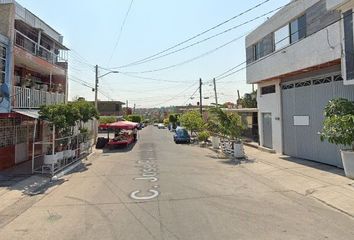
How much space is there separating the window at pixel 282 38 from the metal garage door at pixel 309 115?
2.24 metres

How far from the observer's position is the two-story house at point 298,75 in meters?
15.3

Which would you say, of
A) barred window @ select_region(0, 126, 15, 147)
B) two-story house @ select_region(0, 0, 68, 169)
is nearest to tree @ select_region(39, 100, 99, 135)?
two-story house @ select_region(0, 0, 68, 169)

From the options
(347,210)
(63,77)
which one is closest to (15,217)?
(347,210)

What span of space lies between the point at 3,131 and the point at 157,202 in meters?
11.1

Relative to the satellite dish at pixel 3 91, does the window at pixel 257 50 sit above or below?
above

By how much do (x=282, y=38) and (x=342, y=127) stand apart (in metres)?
9.16

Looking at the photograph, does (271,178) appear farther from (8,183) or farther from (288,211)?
(8,183)

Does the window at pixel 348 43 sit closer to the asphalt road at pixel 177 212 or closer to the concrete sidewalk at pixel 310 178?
the concrete sidewalk at pixel 310 178

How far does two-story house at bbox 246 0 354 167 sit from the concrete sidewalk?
103cm

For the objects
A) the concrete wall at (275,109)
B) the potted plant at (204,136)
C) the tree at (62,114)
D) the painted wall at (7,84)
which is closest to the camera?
the painted wall at (7,84)

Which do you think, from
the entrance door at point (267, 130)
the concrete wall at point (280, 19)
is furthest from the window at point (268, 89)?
the concrete wall at point (280, 19)

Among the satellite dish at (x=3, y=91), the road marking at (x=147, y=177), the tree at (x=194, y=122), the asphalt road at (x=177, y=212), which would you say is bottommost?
the asphalt road at (x=177, y=212)

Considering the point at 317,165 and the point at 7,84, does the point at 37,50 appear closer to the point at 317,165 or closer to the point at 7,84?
the point at 7,84

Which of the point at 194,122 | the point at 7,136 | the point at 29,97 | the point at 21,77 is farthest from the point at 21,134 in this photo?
the point at 194,122
